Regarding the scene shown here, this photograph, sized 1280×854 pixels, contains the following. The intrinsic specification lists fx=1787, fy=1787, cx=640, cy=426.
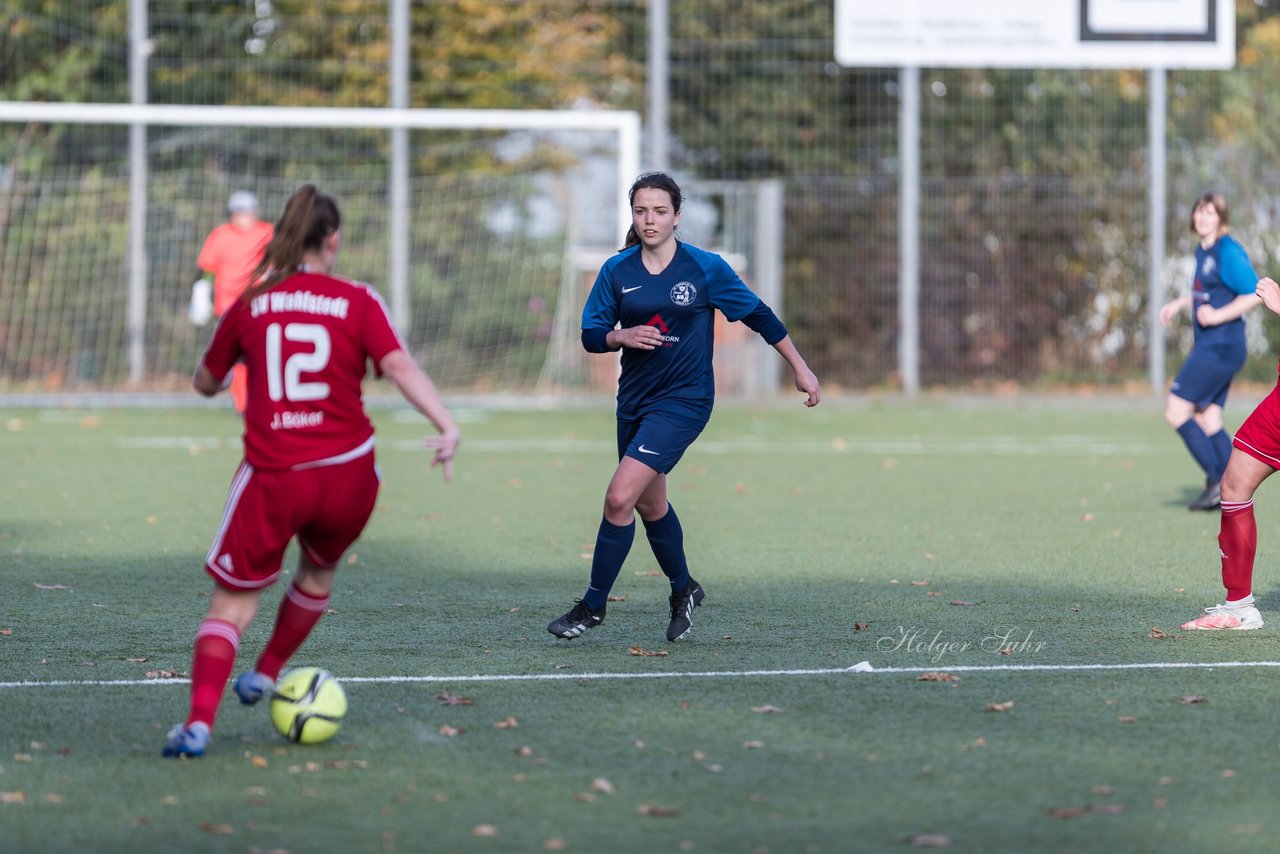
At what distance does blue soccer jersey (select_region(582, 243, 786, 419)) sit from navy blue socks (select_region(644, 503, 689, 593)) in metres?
0.46

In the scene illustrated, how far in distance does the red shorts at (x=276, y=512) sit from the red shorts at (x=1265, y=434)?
3545mm

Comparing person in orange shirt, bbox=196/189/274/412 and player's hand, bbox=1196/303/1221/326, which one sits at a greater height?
person in orange shirt, bbox=196/189/274/412

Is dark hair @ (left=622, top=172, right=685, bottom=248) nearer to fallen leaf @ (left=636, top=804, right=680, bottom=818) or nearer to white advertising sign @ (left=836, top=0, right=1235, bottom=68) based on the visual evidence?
fallen leaf @ (left=636, top=804, right=680, bottom=818)

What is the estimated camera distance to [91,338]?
22.5 m

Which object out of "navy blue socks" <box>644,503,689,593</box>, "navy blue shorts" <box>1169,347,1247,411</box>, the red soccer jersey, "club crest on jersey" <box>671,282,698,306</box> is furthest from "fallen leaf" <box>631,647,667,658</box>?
"navy blue shorts" <box>1169,347,1247,411</box>

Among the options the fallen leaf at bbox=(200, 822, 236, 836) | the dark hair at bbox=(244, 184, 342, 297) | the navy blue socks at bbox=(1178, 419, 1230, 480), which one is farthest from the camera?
the navy blue socks at bbox=(1178, 419, 1230, 480)

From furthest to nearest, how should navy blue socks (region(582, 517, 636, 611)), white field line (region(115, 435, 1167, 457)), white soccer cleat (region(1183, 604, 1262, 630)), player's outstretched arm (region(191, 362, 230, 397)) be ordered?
1. white field line (region(115, 435, 1167, 457))
2. white soccer cleat (region(1183, 604, 1262, 630))
3. navy blue socks (region(582, 517, 636, 611))
4. player's outstretched arm (region(191, 362, 230, 397))

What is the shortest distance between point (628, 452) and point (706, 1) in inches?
731

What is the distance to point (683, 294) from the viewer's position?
22.4 feet

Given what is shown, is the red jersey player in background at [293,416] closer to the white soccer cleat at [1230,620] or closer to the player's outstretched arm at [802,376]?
the player's outstretched arm at [802,376]

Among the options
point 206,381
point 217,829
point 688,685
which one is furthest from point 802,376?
point 217,829

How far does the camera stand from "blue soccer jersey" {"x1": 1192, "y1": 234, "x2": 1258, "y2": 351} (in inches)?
424

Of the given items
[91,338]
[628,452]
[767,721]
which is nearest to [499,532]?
[628,452]

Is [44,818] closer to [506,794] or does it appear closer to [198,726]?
[198,726]
